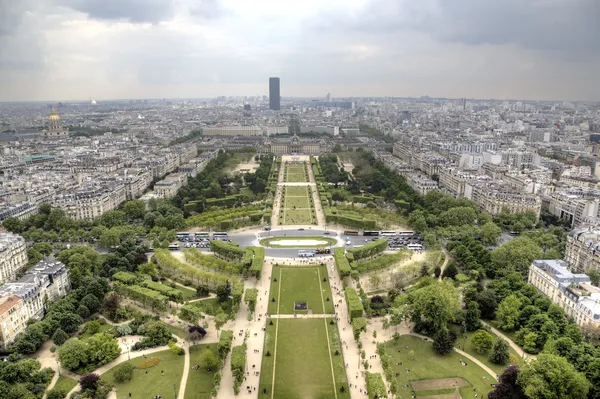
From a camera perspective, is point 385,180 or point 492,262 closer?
point 492,262

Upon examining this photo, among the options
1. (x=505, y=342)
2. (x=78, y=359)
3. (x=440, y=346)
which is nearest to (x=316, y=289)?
(x=440, y=346)

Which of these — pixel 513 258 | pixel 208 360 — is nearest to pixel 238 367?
pixel 208 360

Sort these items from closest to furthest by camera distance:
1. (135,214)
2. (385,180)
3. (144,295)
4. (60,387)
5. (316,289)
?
(60,387), (144,295), (316,289), (135,214), (385,180)

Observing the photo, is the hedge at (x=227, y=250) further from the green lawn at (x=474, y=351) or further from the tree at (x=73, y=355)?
the green lawn at (x=474, y=351)

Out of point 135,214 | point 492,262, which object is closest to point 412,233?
point 492,262

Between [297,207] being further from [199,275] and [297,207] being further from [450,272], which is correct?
[450,272]

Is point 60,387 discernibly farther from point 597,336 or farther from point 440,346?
point 597,336

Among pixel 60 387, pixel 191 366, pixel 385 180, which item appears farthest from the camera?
pixel 385 180
